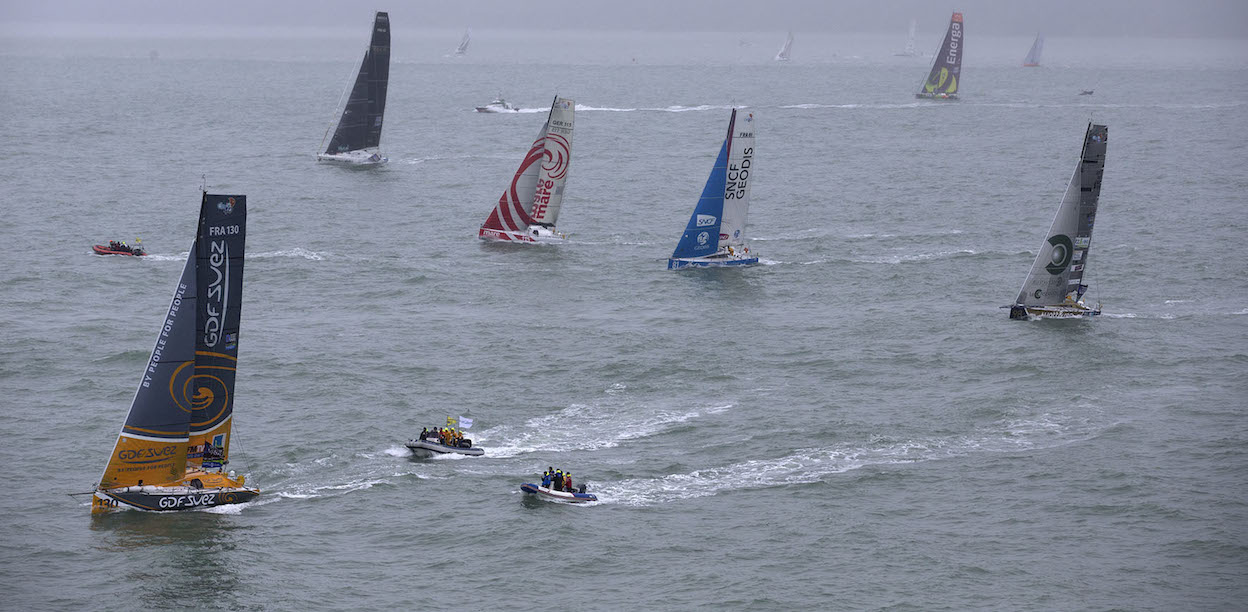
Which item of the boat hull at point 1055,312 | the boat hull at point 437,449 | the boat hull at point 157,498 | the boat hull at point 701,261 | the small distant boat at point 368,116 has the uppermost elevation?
the small distant boat at point 368,116

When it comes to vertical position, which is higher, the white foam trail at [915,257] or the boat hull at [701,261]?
the white foam trail at [915,257]

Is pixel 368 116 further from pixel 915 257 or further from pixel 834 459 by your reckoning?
pixel 834 459

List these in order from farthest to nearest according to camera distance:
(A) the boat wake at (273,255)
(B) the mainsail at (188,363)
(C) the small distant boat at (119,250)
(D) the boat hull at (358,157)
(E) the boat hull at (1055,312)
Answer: (D) the boat hull at (358,157) < (C) the small distant boat at (119,250) < (A) the boat wake at (273,255) < (E) the boat hull at (1055,312) < (B) the mainsail at (188,363)

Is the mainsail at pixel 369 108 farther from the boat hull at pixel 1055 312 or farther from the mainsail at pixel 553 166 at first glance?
the boat hull at pixel 1055 312

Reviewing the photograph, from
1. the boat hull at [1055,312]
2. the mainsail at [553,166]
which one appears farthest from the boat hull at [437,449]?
the mainsail at [553,166]

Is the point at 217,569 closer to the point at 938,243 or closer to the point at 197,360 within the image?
the point at 197,360

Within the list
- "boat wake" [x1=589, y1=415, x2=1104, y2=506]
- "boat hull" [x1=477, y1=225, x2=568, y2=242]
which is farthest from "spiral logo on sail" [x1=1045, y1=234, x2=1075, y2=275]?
"boat hull" [x1=477, y1=225, x2=568, y2=242]
